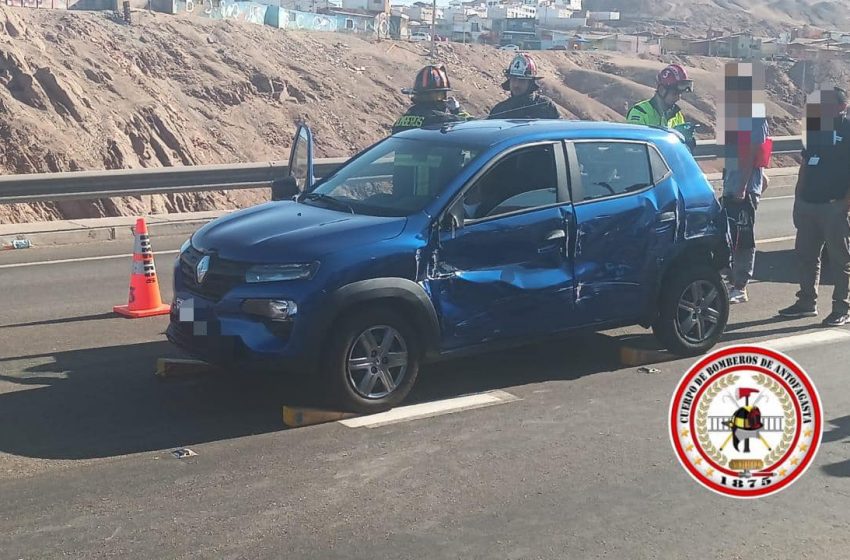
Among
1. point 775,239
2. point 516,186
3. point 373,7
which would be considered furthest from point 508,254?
point 373,7

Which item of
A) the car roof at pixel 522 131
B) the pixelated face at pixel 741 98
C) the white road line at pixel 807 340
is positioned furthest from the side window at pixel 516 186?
the pixelated face at pixel 741 98

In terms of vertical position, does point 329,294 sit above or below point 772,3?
below

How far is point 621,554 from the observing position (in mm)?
4699

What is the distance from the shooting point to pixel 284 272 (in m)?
6.18

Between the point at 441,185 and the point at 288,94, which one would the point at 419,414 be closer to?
the point at 441,185

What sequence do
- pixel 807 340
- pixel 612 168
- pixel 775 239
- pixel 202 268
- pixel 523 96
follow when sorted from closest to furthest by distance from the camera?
1. pixel 202 268
2. pixel 612 168
3. pixel 807 340
4. pixel 523 96
5. pixel 775 239

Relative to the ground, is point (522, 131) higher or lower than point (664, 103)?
lower

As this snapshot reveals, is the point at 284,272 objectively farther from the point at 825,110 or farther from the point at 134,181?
the point at 134,181

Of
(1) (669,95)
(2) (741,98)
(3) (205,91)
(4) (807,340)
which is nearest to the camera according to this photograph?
(4) (807,340)

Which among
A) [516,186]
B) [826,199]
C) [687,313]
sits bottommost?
[687,313]

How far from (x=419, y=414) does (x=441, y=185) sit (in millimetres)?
1449

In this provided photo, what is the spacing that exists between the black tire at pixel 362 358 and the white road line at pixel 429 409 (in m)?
0.06

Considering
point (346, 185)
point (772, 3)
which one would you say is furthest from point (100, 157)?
point (772, 3)

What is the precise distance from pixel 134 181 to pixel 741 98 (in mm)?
8407
